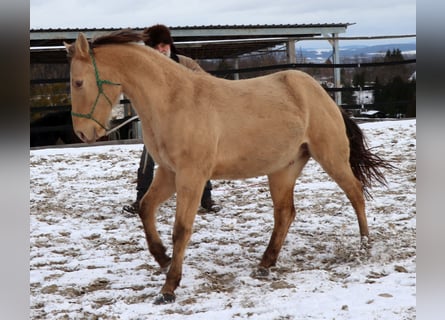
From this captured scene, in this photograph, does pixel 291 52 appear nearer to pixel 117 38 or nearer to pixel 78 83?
pixel 117 38

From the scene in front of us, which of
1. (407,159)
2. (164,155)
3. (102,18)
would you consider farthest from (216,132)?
(102,18)

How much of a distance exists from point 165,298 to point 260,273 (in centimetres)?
86

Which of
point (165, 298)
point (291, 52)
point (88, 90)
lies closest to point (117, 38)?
point (88, 90)

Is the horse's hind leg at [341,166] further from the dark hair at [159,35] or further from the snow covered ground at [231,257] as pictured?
the dark hair at [159,35]

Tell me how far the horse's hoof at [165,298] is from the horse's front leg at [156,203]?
21.4 inches

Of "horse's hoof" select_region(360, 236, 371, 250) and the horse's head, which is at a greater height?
the horse's head

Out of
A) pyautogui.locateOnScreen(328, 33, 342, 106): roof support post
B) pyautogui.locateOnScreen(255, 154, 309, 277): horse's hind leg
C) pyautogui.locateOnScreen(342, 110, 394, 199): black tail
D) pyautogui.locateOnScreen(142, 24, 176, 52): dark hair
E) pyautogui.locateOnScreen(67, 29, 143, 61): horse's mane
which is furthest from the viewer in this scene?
pyautogui.locateOnScreen(328, 33, 342, 106): roof support post

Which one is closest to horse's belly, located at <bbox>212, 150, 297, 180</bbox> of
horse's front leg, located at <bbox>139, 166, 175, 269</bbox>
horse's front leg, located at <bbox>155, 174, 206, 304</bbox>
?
horse's front leg, located at <bbox>155, 174, 206, 304</bbox>

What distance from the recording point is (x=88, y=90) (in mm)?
3281

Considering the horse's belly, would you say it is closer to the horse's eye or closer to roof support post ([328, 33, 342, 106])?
the horse's eye

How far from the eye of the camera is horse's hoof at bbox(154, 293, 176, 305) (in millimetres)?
3285

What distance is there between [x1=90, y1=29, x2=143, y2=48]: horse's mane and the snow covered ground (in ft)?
5.63

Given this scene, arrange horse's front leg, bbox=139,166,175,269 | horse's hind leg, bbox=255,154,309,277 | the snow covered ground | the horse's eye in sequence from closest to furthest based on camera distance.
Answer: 1. the snow covered ground
2. the horse's eye
3. horse's front leg, bbox=139,166,175,269
4. horse's hind leg, bbox=255,154,309,277

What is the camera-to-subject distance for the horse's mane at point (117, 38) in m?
3.39
